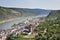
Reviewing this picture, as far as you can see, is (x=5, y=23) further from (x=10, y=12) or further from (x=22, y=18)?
A: (x=22, y=18)

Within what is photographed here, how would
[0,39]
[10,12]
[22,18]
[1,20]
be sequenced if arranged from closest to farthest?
[0,39]
[1,20]
[10,12]
[22,18]

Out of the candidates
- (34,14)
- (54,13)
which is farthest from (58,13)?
(34,14)

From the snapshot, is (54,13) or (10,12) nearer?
(54,13)

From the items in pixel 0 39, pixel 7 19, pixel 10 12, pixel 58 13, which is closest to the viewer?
pixel 0 39

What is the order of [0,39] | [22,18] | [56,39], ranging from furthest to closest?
[22,18]
[0,39]
[56,39]

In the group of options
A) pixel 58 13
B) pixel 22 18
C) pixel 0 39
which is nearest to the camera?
pixel 0 39

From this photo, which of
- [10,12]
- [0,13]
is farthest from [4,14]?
[10,12]

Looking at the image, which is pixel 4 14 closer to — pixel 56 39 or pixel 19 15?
pixel 19 15

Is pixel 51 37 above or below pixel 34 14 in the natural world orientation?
above

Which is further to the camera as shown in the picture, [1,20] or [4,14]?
[4,14]
